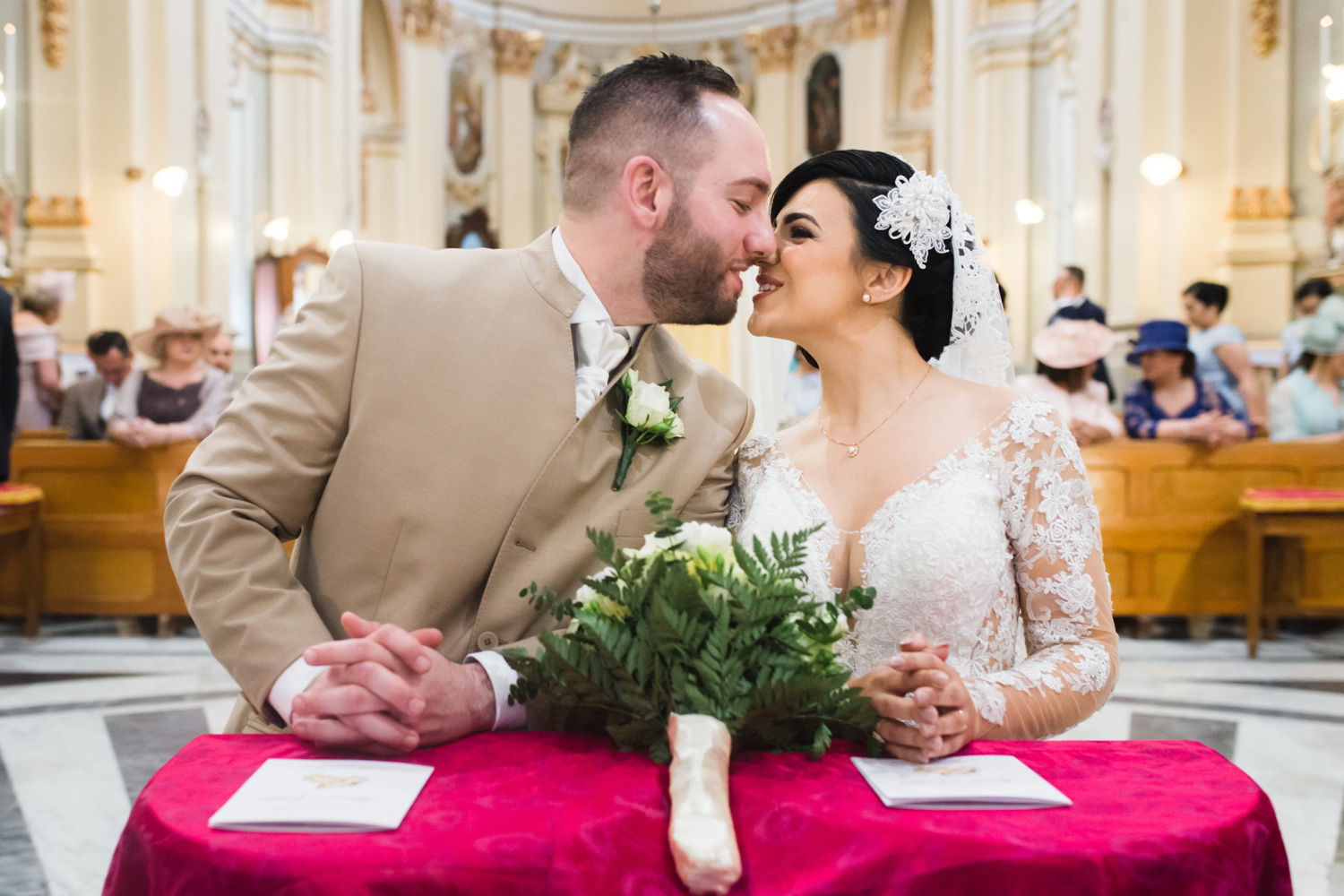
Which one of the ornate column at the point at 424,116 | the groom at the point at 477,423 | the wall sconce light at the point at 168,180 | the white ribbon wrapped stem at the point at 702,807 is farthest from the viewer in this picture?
the ornate column at the point at 424,116

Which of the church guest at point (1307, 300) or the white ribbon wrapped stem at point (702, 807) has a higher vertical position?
the church guest at point (1307, 300)

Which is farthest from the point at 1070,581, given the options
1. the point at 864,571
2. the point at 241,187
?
the point at 241,187

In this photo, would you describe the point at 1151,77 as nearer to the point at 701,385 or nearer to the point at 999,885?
the point at 701,385

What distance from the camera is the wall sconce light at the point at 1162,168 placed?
10.3 meters

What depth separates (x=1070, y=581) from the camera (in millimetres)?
2266

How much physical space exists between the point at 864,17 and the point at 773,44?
253cm

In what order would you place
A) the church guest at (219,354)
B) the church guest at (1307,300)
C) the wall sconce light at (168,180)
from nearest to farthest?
the church guest at (1307,300), the church guest at (219,354), the wall sconce light at (168,180)

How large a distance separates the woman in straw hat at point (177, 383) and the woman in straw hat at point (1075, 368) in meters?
5.10

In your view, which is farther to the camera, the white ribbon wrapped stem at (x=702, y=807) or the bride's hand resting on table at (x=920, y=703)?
the bride's hand resting on table at (x=920, y=703)

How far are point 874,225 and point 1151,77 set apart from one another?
30.5 ft

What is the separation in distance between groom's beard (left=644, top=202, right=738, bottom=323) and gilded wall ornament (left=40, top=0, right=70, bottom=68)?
32.7 feet

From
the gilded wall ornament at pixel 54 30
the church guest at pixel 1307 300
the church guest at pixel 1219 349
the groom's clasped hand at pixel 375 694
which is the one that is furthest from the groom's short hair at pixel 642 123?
the gilded wall ornament at pixel 54 30

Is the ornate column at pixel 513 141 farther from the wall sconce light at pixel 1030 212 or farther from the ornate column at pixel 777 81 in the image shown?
the wall sconce light at pixel 1030 212

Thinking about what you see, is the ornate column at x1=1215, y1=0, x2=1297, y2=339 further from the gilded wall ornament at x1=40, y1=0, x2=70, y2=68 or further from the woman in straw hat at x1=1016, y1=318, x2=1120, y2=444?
the gilded wall ornament at x1=40, y1=0, x2=70, y2=68
